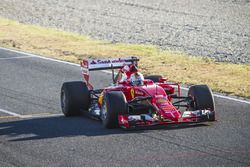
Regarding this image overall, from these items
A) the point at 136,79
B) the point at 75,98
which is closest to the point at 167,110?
the point at 136,79

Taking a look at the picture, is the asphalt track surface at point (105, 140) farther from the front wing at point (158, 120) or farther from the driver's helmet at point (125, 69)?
the driver's helmet at point (125, 69)

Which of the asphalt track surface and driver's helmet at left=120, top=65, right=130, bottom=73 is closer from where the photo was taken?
the asphalt track surface

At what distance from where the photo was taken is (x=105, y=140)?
15.1m

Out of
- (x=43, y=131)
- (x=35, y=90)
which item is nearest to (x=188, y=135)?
(x=43, y=131)

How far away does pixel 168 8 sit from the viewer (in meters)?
39.7

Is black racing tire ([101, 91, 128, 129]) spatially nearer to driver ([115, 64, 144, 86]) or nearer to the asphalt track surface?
the asphalt track surface

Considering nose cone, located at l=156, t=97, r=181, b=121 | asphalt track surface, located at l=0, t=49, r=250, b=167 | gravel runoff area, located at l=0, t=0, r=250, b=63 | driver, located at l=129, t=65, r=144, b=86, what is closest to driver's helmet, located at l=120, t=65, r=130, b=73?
driver, located at l=129, t=65, r=144, b=86

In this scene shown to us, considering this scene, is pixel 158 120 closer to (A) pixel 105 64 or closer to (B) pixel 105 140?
(B) pixel 105 140

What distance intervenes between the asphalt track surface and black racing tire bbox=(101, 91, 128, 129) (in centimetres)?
15

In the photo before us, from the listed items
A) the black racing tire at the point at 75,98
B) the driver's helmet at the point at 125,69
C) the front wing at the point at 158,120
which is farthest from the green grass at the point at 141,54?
the black racing tire at the point at 75,98

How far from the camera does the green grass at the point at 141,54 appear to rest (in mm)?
21828

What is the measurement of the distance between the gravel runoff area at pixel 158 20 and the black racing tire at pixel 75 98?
8978mm

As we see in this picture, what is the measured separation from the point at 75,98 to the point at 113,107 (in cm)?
171

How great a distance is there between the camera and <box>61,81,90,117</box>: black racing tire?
17281 mm
